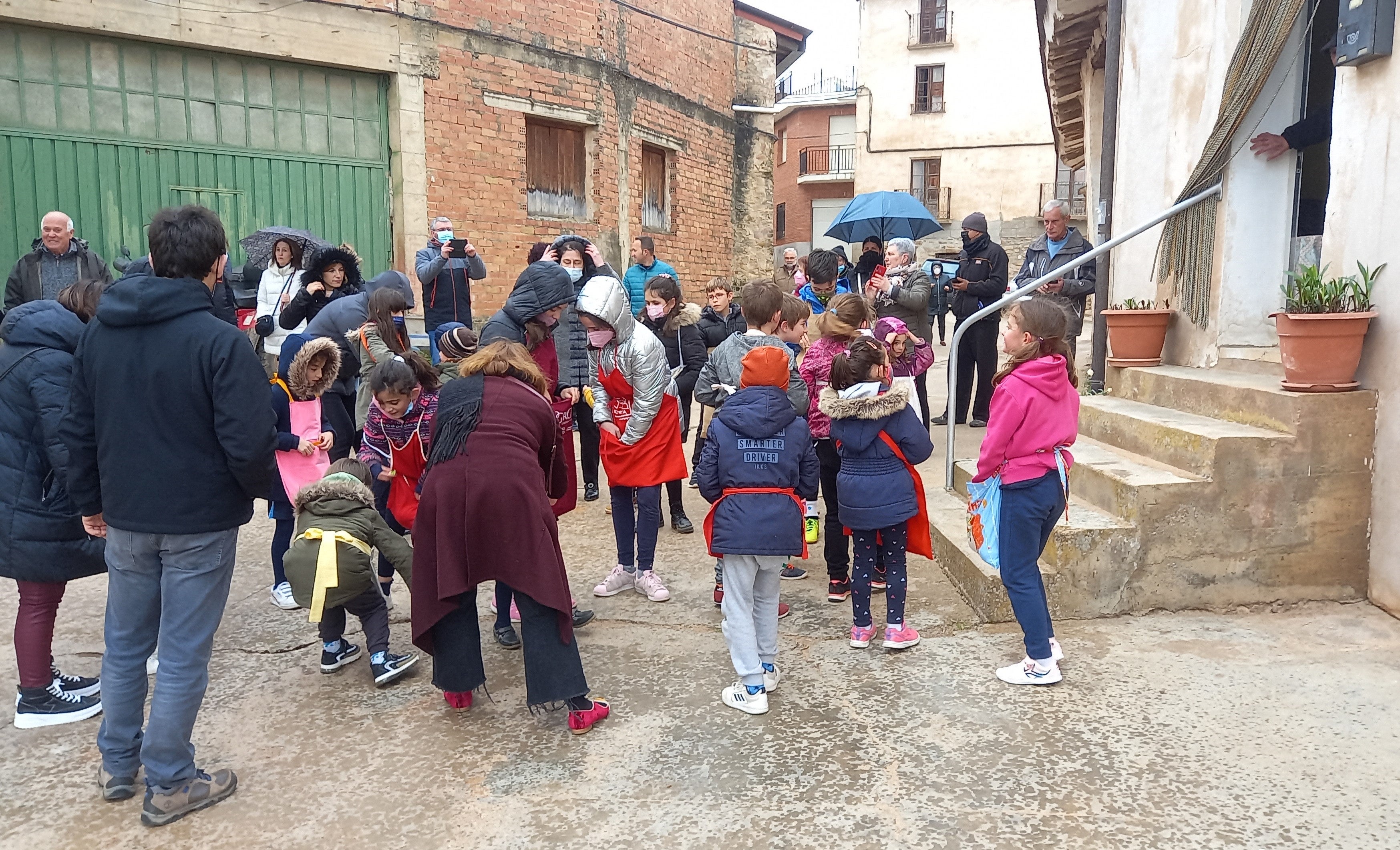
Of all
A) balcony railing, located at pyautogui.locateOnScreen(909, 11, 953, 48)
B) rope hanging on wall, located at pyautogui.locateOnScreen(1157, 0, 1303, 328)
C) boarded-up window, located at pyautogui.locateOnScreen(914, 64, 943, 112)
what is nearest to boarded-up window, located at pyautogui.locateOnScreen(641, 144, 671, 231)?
rope hanging on wall, located at pyautogui.locateOnScreen(1157, 0, 1303, 328)

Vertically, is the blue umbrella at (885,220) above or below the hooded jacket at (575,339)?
above

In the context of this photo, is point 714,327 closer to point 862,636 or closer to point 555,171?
point 862,636

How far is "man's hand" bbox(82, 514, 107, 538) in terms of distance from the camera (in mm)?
2883

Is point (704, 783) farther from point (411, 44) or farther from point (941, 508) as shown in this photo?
point (411, 44)

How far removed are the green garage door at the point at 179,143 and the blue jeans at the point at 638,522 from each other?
19.9 ft

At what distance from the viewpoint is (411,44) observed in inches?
369

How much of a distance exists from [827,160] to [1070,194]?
9.50 m

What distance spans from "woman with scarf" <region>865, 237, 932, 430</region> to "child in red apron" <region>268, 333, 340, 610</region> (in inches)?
149

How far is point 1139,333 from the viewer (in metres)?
5.64

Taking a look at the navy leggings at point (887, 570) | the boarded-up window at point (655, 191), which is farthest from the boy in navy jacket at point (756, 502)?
the boarded-up window at point (655, 191)

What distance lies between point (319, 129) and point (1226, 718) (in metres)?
9.11

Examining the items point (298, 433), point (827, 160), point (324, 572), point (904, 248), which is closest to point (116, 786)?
point (324, 572)

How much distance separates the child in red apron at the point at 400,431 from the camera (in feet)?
12.9

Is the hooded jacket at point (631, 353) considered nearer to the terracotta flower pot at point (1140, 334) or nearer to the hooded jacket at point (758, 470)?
the hooded jacket at point (758, 470)
